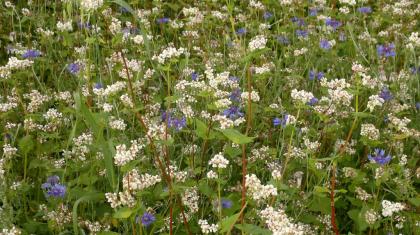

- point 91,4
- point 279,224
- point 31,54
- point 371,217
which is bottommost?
point 371,217

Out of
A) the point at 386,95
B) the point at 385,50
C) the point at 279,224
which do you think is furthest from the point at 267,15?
the point at 279,224

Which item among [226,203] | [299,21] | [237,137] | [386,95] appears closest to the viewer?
[237,137]

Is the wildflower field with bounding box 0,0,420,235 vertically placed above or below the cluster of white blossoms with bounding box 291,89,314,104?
below

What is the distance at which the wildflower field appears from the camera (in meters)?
2.36

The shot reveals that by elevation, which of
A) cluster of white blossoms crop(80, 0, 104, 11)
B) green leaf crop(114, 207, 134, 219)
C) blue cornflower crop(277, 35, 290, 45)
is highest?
cluster of white blossoms crop(80, 0, 104, 11)

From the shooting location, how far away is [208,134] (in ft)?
8.10

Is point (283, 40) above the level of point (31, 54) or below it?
below

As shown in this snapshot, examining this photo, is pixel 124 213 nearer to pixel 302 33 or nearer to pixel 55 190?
pixel 55 190

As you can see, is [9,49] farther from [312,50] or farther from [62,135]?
[312,50]

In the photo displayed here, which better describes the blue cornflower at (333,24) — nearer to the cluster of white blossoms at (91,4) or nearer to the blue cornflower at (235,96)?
the blue cornflower at (235,96)

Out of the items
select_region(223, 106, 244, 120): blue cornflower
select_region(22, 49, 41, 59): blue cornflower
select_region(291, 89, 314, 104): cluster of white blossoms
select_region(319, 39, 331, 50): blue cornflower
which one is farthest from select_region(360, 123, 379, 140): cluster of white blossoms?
select_region(22, 49, 41, 59): blue cornflower

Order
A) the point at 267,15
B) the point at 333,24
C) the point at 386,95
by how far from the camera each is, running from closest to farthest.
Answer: the point at 386,95 < the point at 333,24 < the point at 267,15

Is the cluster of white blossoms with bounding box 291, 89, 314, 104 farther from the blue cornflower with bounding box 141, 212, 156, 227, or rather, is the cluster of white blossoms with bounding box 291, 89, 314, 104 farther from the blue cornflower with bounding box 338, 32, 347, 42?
the blue cornflower with bounding box 338, 32, 347, 42

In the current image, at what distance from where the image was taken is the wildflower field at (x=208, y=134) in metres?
2.36
